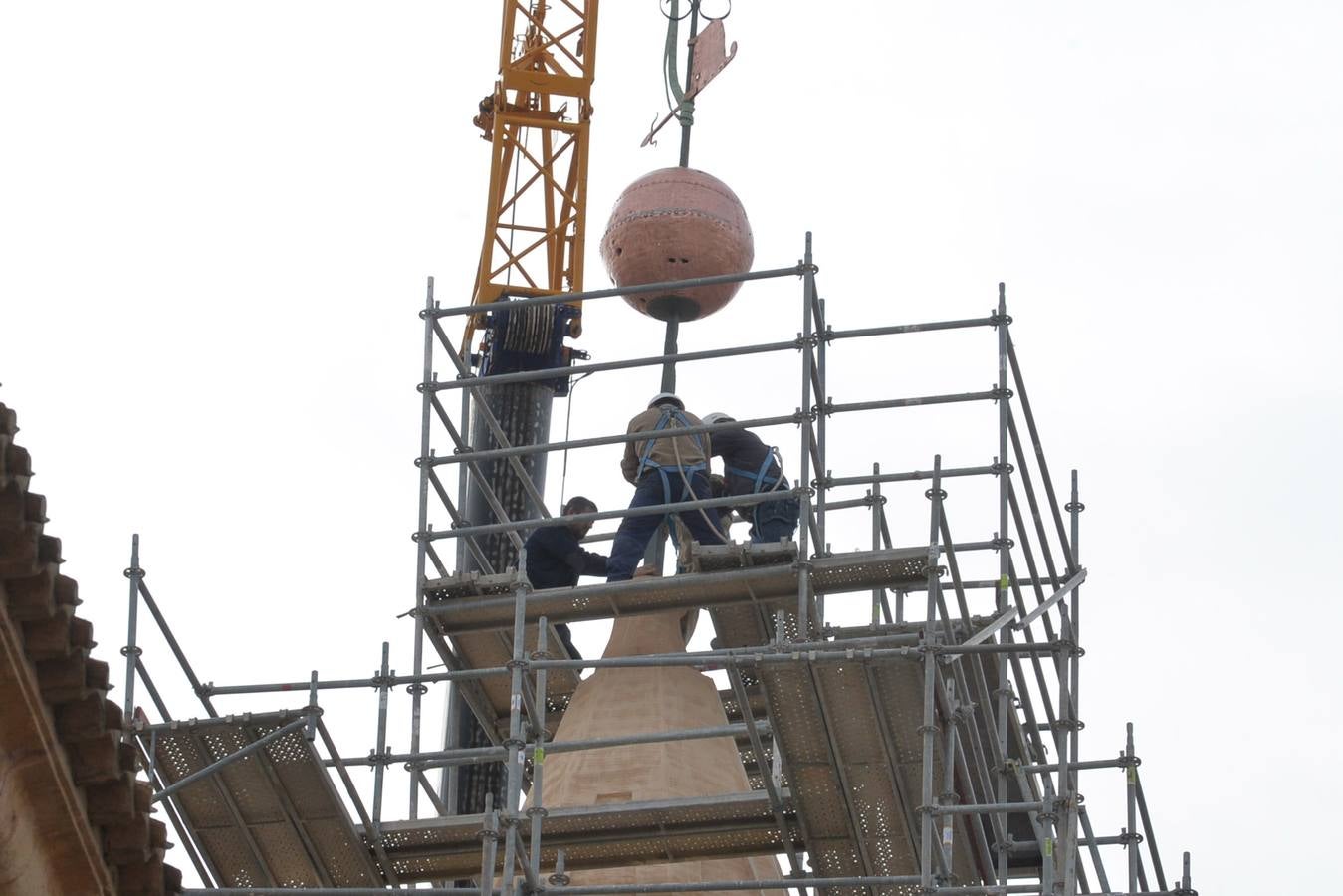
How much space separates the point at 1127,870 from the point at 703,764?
126 inches

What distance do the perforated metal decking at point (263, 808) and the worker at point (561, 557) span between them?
97.2 inches

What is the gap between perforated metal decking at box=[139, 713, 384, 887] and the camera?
75.5ft

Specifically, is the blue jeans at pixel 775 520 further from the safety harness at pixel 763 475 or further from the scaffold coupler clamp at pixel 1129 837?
the scaffold coupler clamp at pixel 1129 837

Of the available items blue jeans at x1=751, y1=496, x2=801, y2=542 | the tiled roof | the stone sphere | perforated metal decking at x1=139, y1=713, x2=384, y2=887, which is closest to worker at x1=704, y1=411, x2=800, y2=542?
blue jeans at x1=751, y1=496, x2=801, y2=542

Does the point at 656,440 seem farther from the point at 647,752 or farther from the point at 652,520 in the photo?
the point at 647,752

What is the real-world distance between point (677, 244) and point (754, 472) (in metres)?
2.49

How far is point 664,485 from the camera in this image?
2405cm

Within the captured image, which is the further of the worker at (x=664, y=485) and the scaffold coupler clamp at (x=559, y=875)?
the worker at (x=664, y=485)

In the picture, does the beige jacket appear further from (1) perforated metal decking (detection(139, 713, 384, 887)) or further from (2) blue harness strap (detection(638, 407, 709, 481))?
(1) perforated metal decking (detection(139, 713, 384, 887))

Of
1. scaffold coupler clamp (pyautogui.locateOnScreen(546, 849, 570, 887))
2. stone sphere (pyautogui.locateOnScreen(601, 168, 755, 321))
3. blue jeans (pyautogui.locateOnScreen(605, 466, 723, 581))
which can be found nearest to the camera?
scaffold coupler clamp (pyautogui.locateOnScreen(546, 849, 570, 887))

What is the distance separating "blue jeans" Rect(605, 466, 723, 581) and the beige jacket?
12cm

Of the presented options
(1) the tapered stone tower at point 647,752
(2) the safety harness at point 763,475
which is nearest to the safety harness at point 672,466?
(2) the safety harness at point 763,475

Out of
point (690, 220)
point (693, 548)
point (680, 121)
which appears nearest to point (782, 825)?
point (693, 548)

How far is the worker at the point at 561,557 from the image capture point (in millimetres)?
24547
